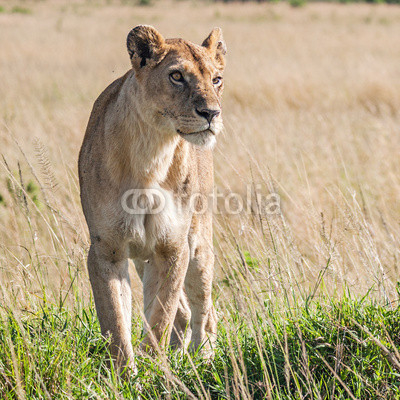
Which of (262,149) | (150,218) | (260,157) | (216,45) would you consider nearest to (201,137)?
(150,218)

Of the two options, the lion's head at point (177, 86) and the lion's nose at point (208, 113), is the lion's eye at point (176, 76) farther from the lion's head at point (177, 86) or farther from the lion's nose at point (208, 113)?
the lion's nose at point (208, 113)

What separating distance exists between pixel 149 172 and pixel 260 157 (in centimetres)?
398

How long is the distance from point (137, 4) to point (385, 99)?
29.7 metres

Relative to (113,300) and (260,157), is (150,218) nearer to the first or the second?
(113,300)

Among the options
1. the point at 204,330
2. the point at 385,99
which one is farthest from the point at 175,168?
the point at 385,99

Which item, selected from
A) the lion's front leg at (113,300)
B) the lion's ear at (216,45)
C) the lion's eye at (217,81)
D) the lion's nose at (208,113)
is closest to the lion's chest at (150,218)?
the lion's front leg at (113,300)

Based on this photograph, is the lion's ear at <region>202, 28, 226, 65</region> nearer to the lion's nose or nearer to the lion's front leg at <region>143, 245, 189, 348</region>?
the lion's nose

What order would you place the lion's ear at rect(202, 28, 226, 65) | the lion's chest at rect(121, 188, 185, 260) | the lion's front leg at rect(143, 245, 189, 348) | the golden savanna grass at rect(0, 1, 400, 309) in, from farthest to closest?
the golden savanna grass at rect(0, 1, 400, 309) → the lion's ear at rect(202, 28, 226, 65) → the lion's front leg at rect(143, 245, 189, 348) → the lion's chest at rect(121, 188, 185, 260)

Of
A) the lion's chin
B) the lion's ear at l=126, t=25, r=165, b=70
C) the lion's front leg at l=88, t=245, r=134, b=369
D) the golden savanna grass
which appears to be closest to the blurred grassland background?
the golden savanna grass

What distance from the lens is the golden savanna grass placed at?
160 inches

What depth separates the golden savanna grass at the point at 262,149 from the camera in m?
4.06

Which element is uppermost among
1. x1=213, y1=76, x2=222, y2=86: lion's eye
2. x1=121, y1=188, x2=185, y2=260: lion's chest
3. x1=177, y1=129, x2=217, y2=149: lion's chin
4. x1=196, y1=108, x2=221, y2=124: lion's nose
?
x1=213, y1=76, x2=222, y2=86: lion's eye

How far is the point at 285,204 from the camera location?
21.9 feet

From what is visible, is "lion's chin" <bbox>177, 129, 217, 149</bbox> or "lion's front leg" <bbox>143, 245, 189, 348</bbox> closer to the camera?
"lion's chin" <bbox>177, 129, 217, 149</bbox>
